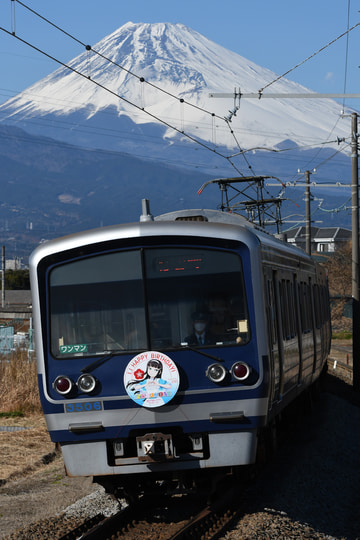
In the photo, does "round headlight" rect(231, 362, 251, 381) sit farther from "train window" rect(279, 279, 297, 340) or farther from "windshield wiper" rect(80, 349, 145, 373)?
"train window" rect(279, 279, 297, 340)

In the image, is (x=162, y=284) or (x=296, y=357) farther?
(x=296, y=357)

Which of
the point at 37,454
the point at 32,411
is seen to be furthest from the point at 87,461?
the point at 32,411

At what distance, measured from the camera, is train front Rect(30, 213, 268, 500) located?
793 cm

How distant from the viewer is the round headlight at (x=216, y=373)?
7898mm

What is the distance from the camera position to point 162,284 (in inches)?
321

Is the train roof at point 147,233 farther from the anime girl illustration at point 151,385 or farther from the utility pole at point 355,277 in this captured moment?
the utility pole at point 355,277

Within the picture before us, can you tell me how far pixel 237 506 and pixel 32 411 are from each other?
9.61 metres

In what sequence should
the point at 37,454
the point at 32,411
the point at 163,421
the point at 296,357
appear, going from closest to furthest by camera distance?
the point at 163,421 < the point at 296,357 < the point at 37,454 < the point at 32,411

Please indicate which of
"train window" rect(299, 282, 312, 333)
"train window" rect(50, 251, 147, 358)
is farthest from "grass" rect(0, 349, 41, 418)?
"train window" rect(50, 251, 147, 358)

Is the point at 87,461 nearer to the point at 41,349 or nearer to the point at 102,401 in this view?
the point at 102,401

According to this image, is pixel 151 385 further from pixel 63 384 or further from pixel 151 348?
pixel 63 384

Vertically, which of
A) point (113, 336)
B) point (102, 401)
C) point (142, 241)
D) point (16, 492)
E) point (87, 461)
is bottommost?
point (16, 492)

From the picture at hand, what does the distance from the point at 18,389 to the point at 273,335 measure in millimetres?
9851

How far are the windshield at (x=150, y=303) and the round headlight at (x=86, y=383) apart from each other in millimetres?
213
